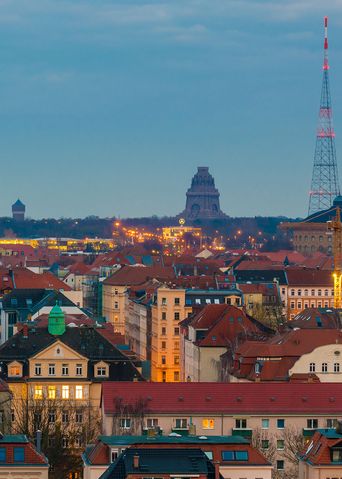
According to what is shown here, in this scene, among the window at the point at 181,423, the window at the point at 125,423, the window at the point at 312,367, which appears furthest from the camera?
the window at the point at 312,367

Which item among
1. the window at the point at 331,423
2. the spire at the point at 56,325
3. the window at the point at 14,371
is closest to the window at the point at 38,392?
the window at the point at 14,371

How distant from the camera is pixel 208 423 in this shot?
75.1 metres

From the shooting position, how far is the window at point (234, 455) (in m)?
62.2

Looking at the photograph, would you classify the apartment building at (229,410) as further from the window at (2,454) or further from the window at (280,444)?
the window at (2,454)

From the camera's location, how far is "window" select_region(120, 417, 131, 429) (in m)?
73.4

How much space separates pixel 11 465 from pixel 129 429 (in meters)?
12.3

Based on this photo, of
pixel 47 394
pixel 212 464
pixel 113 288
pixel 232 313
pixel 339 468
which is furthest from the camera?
pixel 113 288

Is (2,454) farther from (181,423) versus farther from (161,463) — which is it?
(181,423)

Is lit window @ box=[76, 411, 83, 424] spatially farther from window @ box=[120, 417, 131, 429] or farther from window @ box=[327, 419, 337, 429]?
window @ box=[327, 419, 337, 429]

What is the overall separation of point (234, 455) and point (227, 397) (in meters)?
13.3

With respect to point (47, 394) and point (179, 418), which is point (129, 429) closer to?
point (179, 418)

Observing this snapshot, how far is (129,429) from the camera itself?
73375 mm

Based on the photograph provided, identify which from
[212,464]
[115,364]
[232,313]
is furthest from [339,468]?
[232,313]

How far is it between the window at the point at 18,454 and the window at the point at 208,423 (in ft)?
45.5
